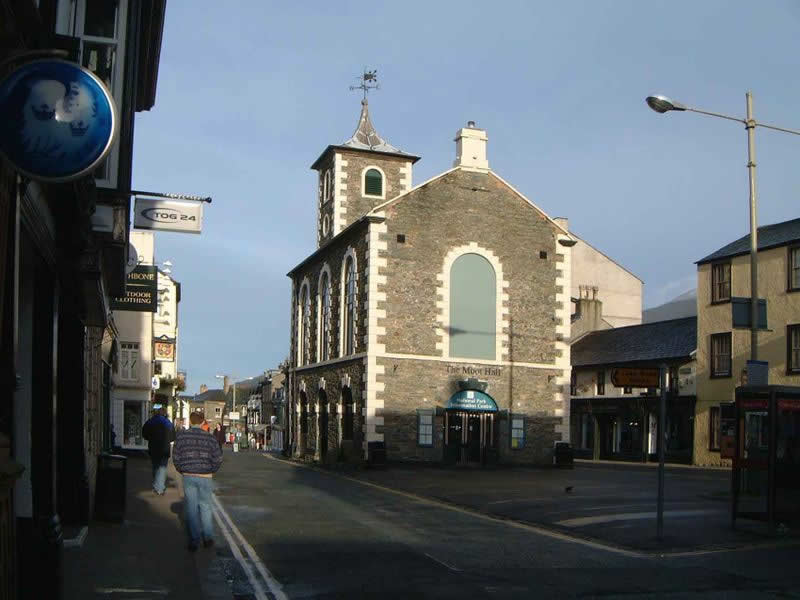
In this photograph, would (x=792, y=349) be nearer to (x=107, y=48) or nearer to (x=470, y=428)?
(x=470, y=428)

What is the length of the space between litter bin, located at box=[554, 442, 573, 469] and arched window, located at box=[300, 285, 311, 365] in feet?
45.1

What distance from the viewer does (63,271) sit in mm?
11031

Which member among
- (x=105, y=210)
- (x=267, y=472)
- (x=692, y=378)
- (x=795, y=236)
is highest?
(x=795, y=236)

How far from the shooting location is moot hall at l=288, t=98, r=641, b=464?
3541 cm

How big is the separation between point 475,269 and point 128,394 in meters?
19.7

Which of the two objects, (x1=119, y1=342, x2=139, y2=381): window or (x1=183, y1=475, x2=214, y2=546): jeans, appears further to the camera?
(x1=119, y1=342, x2=139, y2=381): window

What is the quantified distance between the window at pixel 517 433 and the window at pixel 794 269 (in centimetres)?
1182

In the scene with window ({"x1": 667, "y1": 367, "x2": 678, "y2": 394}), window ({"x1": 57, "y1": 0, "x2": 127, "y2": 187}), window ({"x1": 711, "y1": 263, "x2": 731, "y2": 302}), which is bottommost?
window ({"x1": 667, "y1": 367, "x2": 678, "y2": 394})

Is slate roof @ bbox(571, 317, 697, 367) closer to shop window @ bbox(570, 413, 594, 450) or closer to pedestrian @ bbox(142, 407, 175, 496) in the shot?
shop window @ bbox(570, 413, 594, 450)

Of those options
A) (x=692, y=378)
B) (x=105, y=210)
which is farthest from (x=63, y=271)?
(x=692, y=378)

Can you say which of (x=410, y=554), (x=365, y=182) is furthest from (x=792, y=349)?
(x=410, y=554)

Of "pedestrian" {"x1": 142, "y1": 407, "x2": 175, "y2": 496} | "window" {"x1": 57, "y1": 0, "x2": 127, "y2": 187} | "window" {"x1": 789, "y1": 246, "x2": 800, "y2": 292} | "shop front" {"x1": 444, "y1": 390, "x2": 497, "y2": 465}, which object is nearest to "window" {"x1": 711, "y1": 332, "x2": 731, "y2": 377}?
"window" {"x1": 789, "y1": 246, "x2": 800, "y2": 292}

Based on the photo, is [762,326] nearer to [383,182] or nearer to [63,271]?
[63,271]

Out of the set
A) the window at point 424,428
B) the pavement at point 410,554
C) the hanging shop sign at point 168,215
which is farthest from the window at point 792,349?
the hanging shop sign at point 168,215
